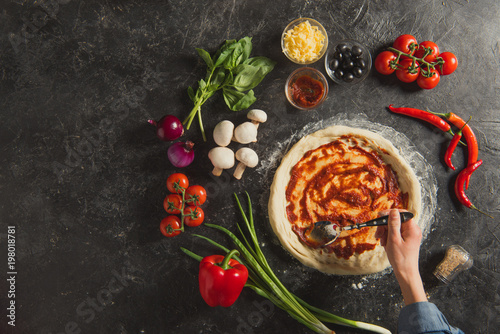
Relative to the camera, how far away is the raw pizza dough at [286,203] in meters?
2.79

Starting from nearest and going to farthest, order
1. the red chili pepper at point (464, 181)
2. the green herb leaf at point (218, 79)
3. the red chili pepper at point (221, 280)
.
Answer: the red chili pepper at point (221, 280) < the green herb leaf at point (218, 79) < the red chili pepper at point (464, 181)

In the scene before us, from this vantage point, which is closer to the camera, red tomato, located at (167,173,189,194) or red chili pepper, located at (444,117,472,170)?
red tomato, located at (167,173,189,194)

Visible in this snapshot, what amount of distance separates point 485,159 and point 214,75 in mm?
2547

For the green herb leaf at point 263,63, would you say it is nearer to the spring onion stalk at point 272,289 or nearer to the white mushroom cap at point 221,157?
the white mushroom cap at point 221,157

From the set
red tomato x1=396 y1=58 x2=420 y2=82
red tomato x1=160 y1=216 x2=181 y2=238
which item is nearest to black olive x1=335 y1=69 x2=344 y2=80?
red tomato x1=396 y1=58 x2=420 y2=82

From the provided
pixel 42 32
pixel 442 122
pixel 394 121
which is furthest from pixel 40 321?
pixel 442 122

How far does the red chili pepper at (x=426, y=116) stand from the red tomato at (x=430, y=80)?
0.22m

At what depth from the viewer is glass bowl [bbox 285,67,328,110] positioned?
2832mm

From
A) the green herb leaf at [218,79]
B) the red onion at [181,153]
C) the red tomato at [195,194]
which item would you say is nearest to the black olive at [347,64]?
the green herb leaf at [218,79]

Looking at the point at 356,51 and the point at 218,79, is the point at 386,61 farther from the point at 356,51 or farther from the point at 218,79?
the point at 218,79

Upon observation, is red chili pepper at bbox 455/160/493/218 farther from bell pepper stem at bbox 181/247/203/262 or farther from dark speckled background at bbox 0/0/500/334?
bell pepper stem at bbox 181/247/203/262

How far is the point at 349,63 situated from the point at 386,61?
35 cm

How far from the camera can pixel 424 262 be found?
116 inches

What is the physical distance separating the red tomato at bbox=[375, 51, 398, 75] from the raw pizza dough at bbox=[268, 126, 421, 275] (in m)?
0.57
